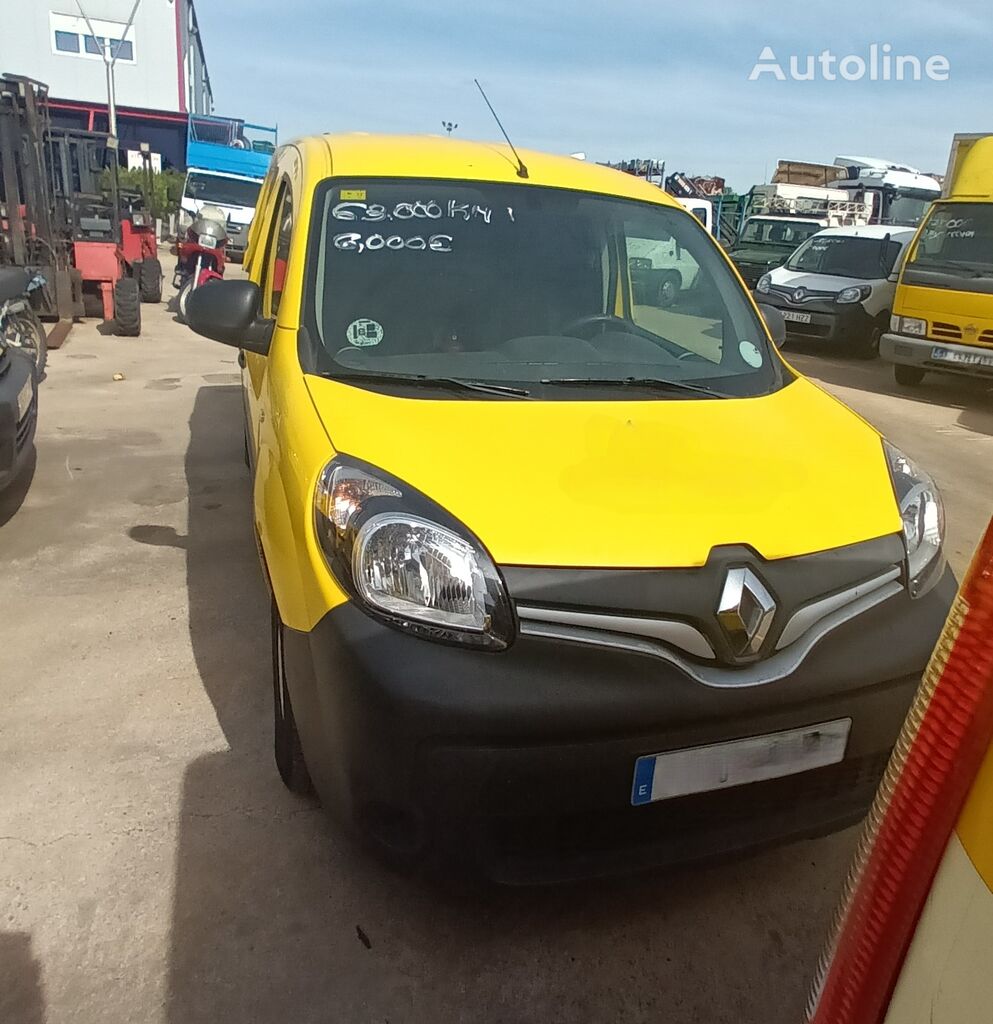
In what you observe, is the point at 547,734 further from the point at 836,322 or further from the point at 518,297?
the point at 836,322

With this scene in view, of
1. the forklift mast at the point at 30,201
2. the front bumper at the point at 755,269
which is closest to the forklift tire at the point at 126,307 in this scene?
the forklift mast at the point at 30,201

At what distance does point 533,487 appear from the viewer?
6.52 feet

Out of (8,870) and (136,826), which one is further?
(136,826)

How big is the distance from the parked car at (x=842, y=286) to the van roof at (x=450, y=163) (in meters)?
8.46

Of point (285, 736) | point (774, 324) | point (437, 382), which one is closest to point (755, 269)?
point (774, 324)

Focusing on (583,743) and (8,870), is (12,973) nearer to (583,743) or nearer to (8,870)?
(8,870)

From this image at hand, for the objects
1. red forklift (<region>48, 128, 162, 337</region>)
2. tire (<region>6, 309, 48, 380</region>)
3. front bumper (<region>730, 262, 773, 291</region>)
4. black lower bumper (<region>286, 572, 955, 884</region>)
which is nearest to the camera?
black lower bumper (<region>286, 572, 955, 884</region>)

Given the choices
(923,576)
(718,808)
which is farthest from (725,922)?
(923,576)

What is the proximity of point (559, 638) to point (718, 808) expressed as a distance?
0.56 m

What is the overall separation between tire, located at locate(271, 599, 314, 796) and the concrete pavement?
0.07 metres

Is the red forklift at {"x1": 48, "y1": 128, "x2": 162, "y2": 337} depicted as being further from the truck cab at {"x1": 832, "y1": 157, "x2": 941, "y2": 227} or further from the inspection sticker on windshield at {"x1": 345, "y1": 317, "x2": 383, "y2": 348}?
the truck cab at {"x1": 832, "y1": 157, "x2": 941, "y2": 227}

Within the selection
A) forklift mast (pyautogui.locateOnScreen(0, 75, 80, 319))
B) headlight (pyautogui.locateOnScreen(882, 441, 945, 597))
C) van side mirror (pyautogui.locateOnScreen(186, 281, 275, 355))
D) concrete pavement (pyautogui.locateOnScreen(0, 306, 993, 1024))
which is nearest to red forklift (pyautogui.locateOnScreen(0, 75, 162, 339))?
forklift mast (pyautogui.locateOnScreen(0, 75, 80, 319))

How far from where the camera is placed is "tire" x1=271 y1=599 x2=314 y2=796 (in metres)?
2.45

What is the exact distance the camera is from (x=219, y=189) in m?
22.2
